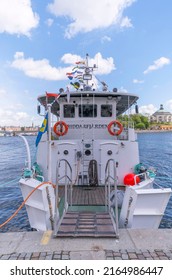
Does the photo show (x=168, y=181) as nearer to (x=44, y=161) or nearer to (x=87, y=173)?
(x=87, y=173)

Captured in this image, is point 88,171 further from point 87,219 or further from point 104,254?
point 104,254

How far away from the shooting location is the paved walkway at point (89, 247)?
3811 mm

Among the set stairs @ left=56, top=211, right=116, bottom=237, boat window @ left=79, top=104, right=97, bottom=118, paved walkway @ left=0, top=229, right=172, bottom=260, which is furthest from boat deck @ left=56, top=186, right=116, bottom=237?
boat window @ left=79, top=104, right=97, bottom=118

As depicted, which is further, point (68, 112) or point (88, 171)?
point (68, 112)

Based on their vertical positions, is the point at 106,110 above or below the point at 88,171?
above

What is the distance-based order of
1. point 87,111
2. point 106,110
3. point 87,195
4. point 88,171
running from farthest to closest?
point 106,110
point 87,111
point 88,171
point 87,195

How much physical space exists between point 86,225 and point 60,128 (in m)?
5.38

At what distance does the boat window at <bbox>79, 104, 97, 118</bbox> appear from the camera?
10.4 metres

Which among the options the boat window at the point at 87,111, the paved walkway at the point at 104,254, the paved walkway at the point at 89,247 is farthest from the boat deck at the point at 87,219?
the boat window at the point at 87,111

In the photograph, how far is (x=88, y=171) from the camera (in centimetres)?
916

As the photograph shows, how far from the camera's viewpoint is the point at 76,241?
435cm

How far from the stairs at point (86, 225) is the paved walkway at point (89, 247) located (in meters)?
0.13

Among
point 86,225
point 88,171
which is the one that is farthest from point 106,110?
point 86,225
